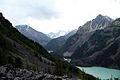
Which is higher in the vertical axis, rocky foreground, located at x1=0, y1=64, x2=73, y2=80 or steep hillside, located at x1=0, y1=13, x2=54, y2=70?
steep hillside, located at x1=0, y1=13, x2=54, y2=70

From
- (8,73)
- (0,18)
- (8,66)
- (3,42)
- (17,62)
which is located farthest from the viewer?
(0,18)

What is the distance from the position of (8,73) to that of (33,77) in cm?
500

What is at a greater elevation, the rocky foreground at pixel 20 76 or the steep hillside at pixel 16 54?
the steep hillside at pixel 16 54

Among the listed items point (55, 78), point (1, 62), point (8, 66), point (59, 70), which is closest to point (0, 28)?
point (59, 70)

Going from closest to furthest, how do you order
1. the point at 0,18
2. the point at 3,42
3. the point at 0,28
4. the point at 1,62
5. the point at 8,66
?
the point at 8,66, the point at 1,62, the point at 3,42, the point at 0,28, the point at 0,18

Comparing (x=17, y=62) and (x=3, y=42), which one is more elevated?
(x=3, y=42)

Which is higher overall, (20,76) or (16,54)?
(16,54)

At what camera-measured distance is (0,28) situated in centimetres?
15575

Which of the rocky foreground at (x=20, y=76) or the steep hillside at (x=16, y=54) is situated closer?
the rocky foreground at (x=20, y=76)

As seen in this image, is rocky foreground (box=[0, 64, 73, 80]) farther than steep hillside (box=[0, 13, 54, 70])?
No

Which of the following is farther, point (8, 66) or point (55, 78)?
point (8, 66)

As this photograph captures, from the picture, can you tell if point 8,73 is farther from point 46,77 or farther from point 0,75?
point 46,77

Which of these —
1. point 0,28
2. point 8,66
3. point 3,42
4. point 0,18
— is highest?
point 0,18

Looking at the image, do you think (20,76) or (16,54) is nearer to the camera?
(20,76)
